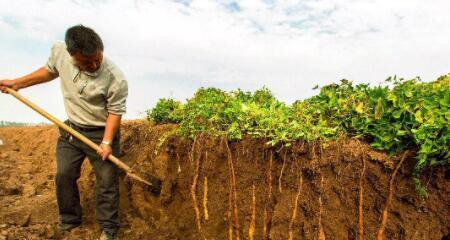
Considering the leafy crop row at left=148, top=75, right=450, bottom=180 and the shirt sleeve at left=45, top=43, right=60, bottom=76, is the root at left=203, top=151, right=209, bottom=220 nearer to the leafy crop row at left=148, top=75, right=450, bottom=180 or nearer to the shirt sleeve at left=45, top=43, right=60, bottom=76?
the leafy crop row at left=148, top=75, right=450, bottom=180

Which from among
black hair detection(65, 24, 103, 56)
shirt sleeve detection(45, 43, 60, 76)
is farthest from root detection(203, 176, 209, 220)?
shirt sleeve detection(45, 43, 60, 76)

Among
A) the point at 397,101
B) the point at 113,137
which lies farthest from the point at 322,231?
the point at 113,137

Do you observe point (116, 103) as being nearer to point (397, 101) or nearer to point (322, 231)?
point (322, 231)

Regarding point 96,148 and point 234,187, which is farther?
point 96,148

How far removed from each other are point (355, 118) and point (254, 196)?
1.31 m

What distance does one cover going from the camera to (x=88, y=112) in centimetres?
502

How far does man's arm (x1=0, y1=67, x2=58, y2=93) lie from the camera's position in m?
5.12

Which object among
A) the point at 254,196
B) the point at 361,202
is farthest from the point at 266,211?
the point at 361,202

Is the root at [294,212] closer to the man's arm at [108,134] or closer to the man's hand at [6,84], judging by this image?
the man's arm at [108,134]

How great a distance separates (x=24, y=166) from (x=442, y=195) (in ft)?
34.7

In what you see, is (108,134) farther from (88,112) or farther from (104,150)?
(88,112)

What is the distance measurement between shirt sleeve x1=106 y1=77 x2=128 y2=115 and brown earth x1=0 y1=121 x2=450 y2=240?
838mm

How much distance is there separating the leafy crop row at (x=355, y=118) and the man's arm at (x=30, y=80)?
1719 mm

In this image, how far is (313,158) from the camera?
160 inches
